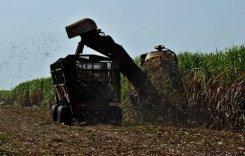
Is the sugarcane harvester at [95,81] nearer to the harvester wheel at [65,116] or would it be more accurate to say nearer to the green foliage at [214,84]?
the harvester wheel at [65,116]

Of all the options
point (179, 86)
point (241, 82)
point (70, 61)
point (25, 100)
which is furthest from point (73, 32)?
point (25, 100)

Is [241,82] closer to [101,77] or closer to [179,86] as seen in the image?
[179,86]

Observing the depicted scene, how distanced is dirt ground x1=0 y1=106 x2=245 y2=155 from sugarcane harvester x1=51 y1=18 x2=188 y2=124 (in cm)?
272

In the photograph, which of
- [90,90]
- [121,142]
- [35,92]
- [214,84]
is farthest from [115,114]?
[35,92]

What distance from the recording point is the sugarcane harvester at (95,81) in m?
17.9

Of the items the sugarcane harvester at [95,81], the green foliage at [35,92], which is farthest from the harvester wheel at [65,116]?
the green foliage at [35,92]

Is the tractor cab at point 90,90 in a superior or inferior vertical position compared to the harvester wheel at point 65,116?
superior

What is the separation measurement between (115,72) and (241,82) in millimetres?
4878

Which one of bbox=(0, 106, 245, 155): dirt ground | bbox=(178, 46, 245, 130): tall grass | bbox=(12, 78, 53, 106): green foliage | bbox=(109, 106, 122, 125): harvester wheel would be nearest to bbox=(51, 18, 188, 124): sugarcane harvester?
bbox=(109, 106, 122, 125): harvester wheel

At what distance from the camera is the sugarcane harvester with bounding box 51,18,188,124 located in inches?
706

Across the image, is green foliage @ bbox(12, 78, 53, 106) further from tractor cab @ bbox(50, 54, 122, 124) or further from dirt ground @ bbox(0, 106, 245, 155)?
dirt ground @ bbox(0, 106, 245, 155)

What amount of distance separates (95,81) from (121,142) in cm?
591

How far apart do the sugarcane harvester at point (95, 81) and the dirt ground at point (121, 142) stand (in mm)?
2717

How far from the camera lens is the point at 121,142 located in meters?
12.3
